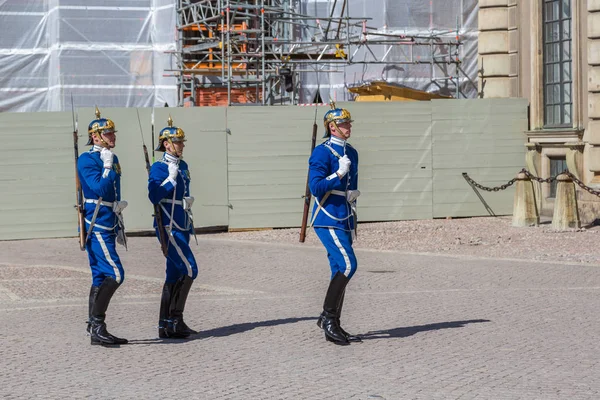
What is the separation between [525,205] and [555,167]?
234 cm

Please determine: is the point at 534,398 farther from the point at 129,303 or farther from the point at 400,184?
the point at 400,184

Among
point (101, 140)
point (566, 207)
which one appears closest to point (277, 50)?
point (566, 207)

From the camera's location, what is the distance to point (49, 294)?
1236cm

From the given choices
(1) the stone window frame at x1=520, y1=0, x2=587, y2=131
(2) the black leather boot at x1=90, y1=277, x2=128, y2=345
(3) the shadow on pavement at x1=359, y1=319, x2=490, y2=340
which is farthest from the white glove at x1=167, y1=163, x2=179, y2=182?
(1) the stone window frame at x1=520, y1=0, x2=587, y2=131

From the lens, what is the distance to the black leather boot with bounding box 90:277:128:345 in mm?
9117

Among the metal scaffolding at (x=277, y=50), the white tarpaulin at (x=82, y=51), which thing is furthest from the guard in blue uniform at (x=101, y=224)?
the white tarpaulin at (x=82, y=51)

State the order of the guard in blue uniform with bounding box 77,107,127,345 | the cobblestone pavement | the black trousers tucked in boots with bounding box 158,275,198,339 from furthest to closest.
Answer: the black trousers tucked in boots with bounding box 158,275,198,339 → the guard in blue uniform with bounding box 77,107,127,345 → the cobblestone pavement

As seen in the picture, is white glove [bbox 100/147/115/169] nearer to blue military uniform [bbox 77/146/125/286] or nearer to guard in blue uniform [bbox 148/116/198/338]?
blue military uniform [bbox 77/146/125/286]

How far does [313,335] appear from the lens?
951 cm

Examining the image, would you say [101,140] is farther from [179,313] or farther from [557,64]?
[557,64]

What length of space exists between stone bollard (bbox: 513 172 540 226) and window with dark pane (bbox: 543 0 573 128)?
2.09 metres

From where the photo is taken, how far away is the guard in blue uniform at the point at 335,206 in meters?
9.29

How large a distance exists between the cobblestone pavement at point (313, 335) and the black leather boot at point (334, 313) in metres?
0.10

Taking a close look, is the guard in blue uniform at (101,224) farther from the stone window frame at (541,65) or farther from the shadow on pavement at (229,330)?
the stone window frame at (541,65)
